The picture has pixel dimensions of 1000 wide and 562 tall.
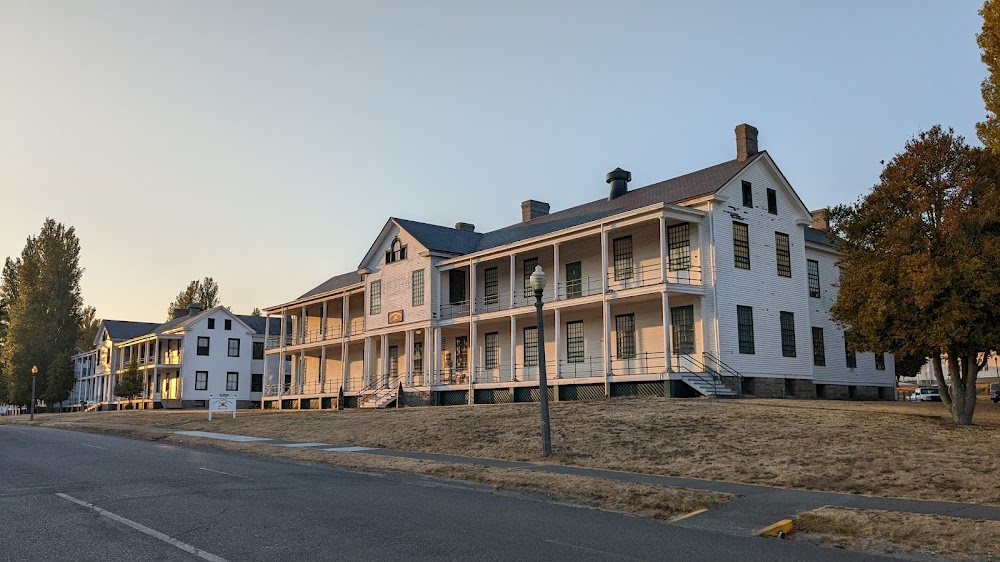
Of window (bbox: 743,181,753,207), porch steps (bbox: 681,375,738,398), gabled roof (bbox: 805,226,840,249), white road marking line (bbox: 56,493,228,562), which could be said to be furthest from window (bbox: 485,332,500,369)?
white road marking line (bbox: 56,493,228,562)

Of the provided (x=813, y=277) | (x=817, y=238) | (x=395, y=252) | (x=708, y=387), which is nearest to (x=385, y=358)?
(x=395, y=252)

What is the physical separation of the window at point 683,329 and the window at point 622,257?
293 centimetres

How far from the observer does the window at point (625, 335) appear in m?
32.8

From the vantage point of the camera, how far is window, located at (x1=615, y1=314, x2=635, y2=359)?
108 ft

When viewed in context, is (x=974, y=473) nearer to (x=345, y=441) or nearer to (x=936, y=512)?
(x=936, y=512)

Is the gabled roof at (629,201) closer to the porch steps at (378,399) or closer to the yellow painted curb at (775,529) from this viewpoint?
the porch steps at (378,399)

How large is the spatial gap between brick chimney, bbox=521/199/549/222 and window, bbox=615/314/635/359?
12.3 m

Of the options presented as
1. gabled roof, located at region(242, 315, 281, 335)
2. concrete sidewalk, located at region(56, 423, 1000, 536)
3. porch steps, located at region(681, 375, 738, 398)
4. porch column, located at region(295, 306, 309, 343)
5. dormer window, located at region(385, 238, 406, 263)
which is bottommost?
concrete sidewalk, located at region(56, 423, 1000, 536)

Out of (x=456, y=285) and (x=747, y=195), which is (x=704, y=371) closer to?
(x=747, y=195)

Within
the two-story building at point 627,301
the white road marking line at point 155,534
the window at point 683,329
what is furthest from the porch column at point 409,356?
the white road marking line at point 155,534

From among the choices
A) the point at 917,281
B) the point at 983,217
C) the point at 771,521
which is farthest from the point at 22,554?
the point at 983,217

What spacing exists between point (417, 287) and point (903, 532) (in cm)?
3331

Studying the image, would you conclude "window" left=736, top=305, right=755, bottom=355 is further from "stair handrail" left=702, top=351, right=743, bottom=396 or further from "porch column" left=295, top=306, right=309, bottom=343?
"porch column" left=295, top=306, right=309, bottom=343

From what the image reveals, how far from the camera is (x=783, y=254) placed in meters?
33.7
